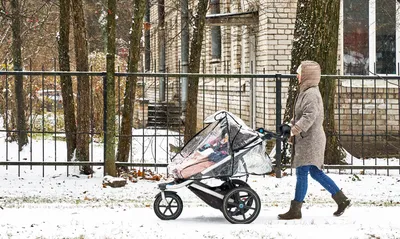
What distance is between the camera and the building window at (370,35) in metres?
19.3

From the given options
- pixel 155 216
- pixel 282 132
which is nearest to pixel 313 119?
pixel 282 132

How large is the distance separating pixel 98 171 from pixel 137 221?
4815mm

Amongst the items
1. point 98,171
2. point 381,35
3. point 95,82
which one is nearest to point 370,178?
point 98,171

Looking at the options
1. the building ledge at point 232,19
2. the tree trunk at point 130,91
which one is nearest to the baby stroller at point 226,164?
the tree trunk at point 130,91

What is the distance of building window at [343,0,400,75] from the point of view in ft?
63.3

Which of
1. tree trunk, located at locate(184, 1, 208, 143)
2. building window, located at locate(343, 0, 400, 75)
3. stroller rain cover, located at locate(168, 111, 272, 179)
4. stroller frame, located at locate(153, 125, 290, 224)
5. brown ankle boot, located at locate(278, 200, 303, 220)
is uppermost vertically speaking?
building window, located at locate(343, 0, 400, 75)

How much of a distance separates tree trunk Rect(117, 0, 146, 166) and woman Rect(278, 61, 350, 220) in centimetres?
436

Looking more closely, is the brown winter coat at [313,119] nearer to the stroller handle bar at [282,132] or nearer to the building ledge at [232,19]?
the stroller handle bar at [282,132]

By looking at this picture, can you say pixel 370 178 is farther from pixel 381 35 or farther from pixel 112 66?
pixel 381 35

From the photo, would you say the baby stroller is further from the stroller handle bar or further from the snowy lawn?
the snowy lawn

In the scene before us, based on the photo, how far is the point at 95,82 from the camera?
2109 cm

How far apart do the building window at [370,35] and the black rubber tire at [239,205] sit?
12417 millimetres

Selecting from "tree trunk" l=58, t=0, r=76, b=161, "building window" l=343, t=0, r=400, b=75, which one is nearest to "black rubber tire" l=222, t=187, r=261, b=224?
"tree trunk" l=58, t=0, r=76, b=161

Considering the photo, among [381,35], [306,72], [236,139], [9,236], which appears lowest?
[9,236]
